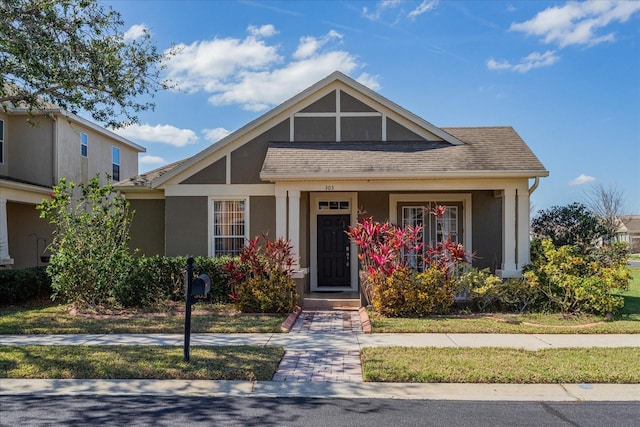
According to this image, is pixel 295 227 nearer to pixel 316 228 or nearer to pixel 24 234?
pixel 316 228

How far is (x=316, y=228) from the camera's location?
13500 mm

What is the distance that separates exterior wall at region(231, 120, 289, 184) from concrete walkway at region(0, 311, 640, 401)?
17.8 feet

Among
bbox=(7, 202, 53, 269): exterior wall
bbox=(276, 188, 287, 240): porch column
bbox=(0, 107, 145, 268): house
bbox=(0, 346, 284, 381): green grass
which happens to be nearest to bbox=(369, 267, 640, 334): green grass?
bbox=(0, 346, 284, 381): green grass

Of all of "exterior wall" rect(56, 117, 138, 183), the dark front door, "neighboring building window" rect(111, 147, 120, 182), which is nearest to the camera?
the dark front door

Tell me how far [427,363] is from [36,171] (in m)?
17.0

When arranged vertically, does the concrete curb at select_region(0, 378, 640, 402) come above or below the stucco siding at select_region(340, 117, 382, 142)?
below

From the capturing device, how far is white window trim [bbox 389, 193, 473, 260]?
13.2 meters

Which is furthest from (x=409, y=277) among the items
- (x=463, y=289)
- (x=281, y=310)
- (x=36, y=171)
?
(x=36, y=171)

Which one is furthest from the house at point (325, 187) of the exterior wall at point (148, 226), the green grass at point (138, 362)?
the green grass at point (138, 362)

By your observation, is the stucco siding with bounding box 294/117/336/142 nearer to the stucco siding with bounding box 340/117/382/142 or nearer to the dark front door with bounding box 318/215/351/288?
the stucco siding with bounding box 340/117/382/142

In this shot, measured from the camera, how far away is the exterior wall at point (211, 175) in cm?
1304

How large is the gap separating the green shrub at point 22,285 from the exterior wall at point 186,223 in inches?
139

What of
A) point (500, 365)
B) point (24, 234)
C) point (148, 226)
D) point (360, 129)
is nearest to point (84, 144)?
point (24, 234)

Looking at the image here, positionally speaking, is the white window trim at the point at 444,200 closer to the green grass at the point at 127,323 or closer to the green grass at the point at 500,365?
the green grass at the point at 127,323
